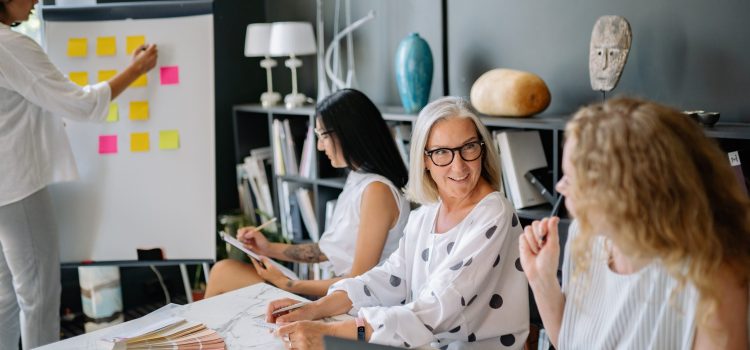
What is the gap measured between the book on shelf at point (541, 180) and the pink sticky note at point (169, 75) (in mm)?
1526

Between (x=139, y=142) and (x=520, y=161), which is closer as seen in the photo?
(x=520, y=161)

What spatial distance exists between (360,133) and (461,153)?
0.65 m

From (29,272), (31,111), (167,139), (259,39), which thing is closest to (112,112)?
(167,139)

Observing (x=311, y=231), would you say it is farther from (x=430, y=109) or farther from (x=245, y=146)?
(x=430, y=109)

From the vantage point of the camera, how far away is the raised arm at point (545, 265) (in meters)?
1.49

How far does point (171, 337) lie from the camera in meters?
1.60

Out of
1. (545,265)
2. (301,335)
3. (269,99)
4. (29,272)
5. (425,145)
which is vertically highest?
(269,99)

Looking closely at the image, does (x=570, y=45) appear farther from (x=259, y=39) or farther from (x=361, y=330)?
(x=259, y=39)

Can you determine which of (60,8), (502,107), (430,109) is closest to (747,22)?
(502,107)

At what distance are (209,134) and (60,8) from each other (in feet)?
2.56

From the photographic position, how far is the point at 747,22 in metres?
2.16

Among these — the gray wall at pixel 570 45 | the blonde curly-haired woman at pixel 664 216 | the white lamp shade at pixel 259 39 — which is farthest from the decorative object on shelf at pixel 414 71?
the blonde curly-haired woman at pixel 664 216

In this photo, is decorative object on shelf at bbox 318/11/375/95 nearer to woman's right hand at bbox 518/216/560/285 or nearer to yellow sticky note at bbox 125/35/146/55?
yellow sticky note at bbox 125/35/146/55

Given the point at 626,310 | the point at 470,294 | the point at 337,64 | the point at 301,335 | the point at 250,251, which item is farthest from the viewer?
Result: the point at 337,64
